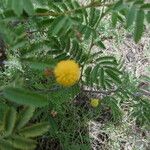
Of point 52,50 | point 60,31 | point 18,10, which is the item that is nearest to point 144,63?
point 52,50

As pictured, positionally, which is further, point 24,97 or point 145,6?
point 145,6

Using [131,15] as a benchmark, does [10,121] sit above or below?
below

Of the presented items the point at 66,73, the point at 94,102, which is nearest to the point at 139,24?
the point at 66,73

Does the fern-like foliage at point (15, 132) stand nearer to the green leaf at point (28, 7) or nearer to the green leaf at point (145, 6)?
the green leaf at point (28, 7)

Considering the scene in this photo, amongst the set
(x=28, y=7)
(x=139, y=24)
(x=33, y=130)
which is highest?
(x=28, y=7)

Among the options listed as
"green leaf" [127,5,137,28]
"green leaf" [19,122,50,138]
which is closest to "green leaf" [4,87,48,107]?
"green leaf" [19,122,50,138]

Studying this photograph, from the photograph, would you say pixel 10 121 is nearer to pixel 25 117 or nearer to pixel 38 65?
pixel 25 117

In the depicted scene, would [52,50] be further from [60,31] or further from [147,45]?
[147,45]
